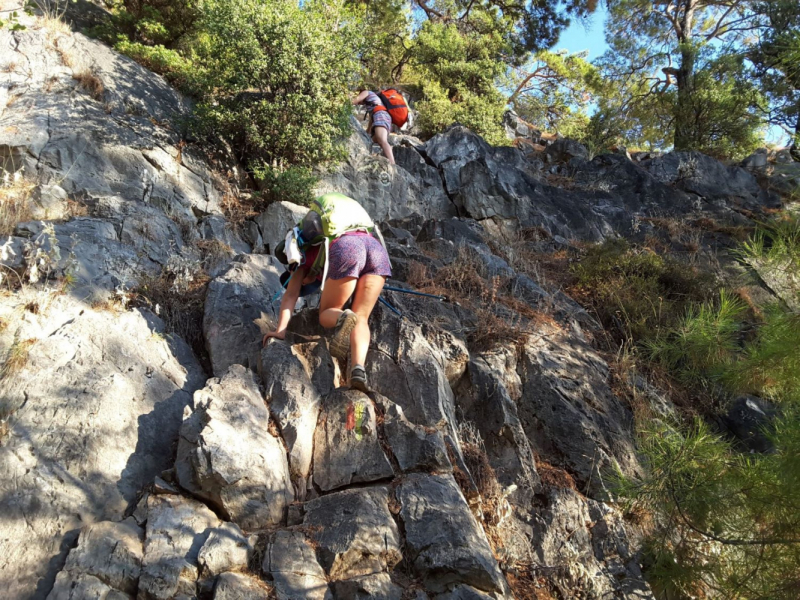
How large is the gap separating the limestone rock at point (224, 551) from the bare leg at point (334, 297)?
1760 millimetres

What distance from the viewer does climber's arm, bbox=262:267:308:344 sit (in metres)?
4.50

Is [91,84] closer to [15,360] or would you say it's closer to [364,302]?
[15,360]

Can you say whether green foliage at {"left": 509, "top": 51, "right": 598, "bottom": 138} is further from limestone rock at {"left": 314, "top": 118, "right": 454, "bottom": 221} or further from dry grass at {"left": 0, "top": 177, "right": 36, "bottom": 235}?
dry grass at {"left": 0, "top": 177, "right": 36, "bottom": 235}

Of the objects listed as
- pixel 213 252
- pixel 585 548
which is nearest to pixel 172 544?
pixel 585 548

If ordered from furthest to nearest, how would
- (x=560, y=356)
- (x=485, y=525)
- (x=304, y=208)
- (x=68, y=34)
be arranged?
(x=68, y=34), (x=304, y=208), (x=560, y=356), (x=485, y=525)

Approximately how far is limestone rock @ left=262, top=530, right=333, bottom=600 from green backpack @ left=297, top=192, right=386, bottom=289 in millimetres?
1968

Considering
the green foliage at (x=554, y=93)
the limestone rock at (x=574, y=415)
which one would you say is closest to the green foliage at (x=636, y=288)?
the limestone rock at (x=574, y=415)

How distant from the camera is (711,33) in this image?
15.6 m

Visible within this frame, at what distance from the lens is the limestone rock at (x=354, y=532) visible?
3160mm

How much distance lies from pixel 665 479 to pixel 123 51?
930 centimetres

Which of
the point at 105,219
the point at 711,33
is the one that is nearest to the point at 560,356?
the point at 105,219

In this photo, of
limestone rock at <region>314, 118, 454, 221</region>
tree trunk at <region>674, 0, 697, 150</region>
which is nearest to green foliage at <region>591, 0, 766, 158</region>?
tree trunk at <region>674, 0, 697, 150</region>

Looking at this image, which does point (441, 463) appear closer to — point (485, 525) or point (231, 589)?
point (485, 525)

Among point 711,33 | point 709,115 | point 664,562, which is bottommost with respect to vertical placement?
point 664,562
